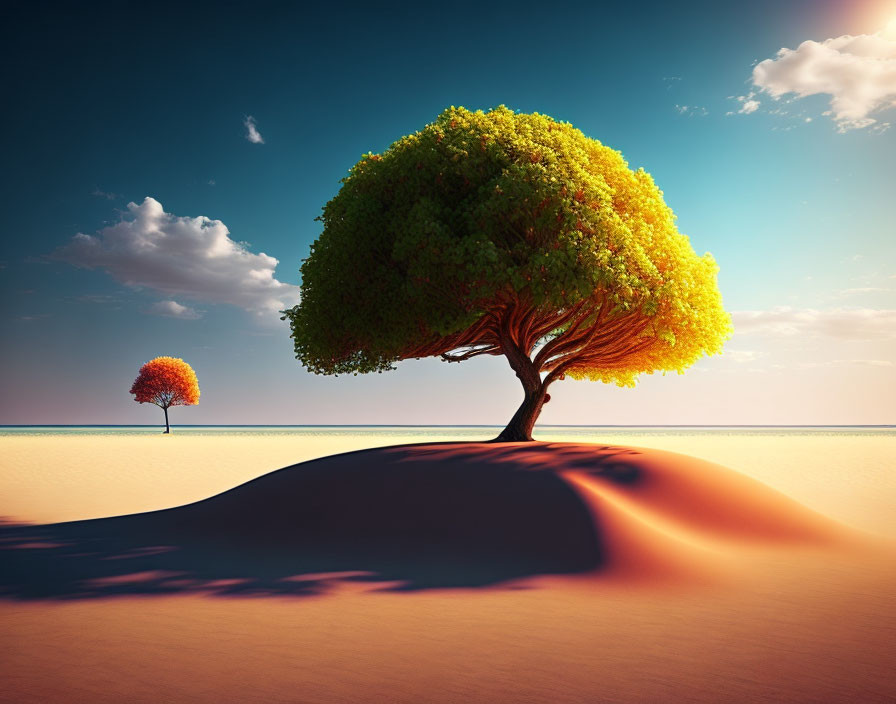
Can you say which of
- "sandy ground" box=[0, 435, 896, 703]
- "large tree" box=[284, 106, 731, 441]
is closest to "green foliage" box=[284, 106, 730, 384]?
"large tree" box=[284, 106, 731, 441]

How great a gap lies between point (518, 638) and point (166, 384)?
84.6m

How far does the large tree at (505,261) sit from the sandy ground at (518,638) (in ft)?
21.0

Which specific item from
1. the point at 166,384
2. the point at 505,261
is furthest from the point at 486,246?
the point at 166,384

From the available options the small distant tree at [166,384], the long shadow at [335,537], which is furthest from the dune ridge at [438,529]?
the small distant tree at [166,384]

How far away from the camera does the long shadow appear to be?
35.0 ft

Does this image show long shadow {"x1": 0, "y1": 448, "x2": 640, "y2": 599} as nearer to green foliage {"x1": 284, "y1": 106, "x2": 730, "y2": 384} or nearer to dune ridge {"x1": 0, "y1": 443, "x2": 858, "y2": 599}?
dune ridge {"x1": 0, "y1": 443, "x2": 858, "y2": 599}

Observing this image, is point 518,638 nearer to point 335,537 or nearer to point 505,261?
point 335,537

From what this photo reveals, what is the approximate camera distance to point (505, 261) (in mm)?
16703

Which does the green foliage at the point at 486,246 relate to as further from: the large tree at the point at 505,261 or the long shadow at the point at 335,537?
the long shadow at the point at 335,537

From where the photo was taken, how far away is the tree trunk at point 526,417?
19469 mm

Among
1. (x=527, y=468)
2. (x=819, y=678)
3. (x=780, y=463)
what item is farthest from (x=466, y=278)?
(x=780, y=463)

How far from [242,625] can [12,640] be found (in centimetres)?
274

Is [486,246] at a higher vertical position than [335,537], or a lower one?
higher

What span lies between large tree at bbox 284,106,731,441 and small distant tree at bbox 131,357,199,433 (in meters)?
70.7
